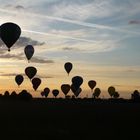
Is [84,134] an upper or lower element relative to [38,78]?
lower

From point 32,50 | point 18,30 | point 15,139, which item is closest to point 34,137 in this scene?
point 15,139

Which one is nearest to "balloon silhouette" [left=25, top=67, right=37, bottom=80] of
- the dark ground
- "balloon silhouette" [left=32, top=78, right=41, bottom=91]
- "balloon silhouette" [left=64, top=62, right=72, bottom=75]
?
"balloon silhouette" [left=64, top=62, right=72, bottom=75]

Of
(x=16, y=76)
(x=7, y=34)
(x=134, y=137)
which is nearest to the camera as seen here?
(x=134, y=137)

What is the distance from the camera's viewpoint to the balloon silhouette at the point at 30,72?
130 m

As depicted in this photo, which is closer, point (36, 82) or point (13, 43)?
point (13, 43)

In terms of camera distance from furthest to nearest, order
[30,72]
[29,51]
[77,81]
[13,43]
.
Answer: [77,81]
[30,72]
[29,51]
[13,43]

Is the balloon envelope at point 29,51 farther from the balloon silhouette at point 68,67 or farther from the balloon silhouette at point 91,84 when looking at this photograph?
the balloon silhouette at point 91,84

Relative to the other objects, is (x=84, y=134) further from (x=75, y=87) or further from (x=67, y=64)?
(x=75, y=87)

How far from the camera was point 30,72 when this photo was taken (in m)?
132

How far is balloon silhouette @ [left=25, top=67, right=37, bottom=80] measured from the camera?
129587 mm

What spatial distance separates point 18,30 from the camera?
9144cm

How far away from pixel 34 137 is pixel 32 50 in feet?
278

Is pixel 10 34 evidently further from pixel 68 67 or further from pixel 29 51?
pixel 68 67

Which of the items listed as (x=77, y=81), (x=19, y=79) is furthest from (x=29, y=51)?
(x=19, y=79)
